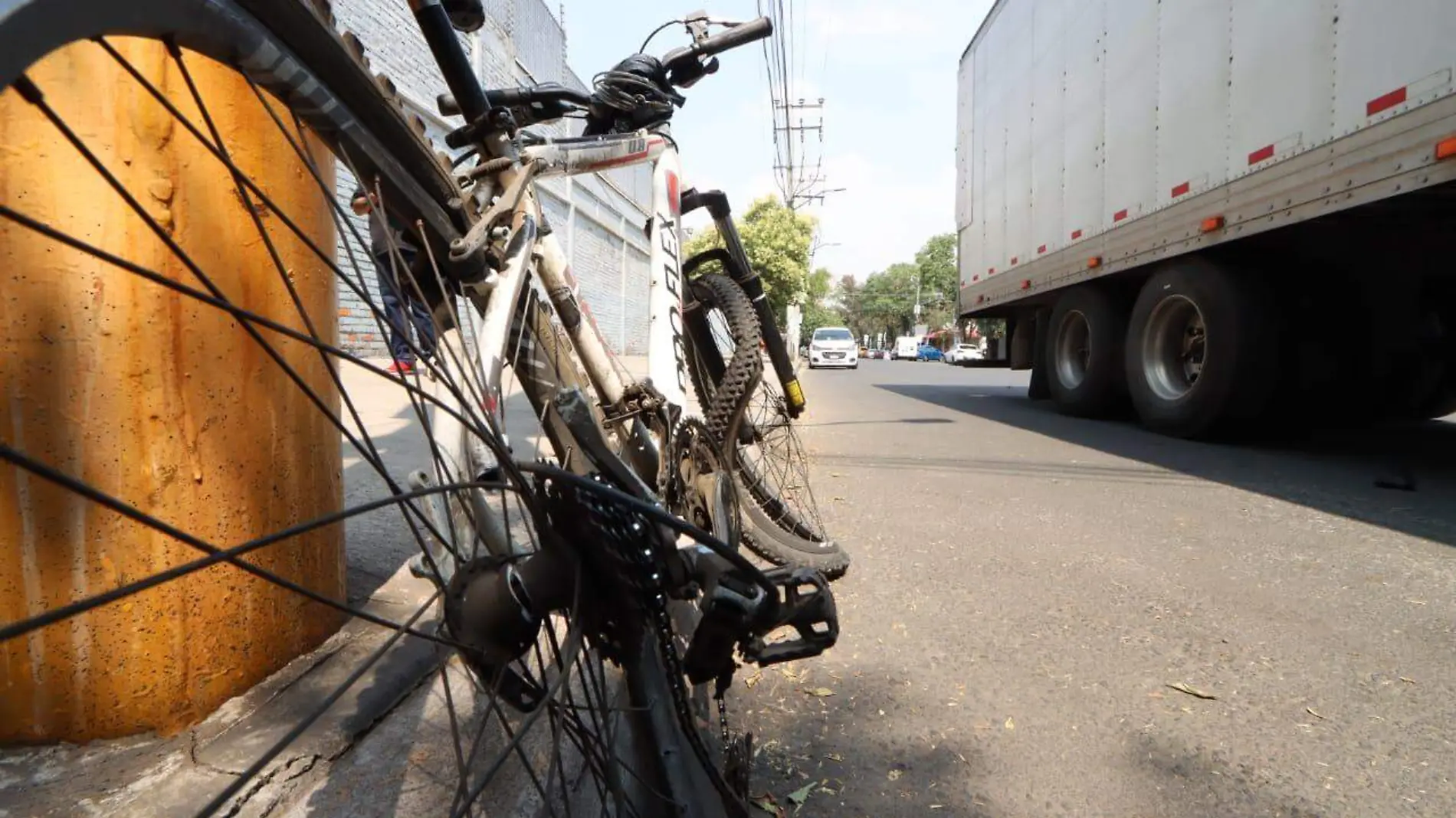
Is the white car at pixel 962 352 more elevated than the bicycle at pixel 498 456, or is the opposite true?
the white car at pixel 962 352

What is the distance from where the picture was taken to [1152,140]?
6227mm

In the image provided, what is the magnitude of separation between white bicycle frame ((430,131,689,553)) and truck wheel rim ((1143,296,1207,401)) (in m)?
5.44

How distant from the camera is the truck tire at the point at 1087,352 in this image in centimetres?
745

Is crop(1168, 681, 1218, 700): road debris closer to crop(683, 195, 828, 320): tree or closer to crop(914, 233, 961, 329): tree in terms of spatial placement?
crop(683, 195, 828, 320): tree

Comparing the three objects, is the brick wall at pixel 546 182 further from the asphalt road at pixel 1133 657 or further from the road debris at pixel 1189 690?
the road debris at pixel 1189 690

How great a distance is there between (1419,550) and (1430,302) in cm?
369

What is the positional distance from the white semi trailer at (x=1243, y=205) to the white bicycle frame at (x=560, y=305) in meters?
4.04

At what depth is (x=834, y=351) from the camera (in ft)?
87.7

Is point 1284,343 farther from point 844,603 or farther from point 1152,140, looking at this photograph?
point 844,603

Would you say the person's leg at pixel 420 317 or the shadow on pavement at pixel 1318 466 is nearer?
the person's leg at pixel 420 317

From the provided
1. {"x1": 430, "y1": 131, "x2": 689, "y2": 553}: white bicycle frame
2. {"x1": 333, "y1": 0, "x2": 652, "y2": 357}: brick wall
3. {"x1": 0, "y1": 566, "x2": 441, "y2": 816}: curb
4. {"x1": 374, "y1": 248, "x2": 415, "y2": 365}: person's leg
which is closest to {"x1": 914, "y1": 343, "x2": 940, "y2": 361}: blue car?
{"x1": 333, "y1": 0, "x2": 652, "y2": 357}: brick wall

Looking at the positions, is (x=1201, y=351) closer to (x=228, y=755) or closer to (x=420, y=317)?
(x=420, y=317)

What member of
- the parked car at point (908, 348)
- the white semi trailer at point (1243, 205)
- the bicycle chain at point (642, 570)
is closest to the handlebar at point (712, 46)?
the bicycle chain at point (642, 570)

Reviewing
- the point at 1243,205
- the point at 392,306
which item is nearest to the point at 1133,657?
the point at 392,306
